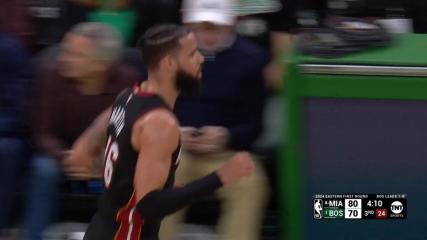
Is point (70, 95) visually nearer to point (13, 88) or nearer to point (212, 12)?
point (13, 88)

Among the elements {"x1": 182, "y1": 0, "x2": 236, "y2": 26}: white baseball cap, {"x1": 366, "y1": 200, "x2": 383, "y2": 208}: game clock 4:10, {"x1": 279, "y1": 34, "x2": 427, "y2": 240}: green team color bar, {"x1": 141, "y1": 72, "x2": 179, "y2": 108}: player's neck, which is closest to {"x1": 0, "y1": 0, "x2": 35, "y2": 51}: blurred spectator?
{"x1": 182, "y1": 0, "x2": 236, "y2": 26}: white baseball cap

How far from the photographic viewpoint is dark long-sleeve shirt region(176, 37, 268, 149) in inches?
285

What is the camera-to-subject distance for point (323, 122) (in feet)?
21.0

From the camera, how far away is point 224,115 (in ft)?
23.8

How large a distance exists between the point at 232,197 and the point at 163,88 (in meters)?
1.85

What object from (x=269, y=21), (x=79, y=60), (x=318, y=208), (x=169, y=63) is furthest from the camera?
(x=269, y=21)

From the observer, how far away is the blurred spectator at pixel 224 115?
7.19 metres

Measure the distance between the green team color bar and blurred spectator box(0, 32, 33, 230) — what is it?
1.84 metres

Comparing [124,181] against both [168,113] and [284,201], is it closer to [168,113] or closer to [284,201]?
[168,113]

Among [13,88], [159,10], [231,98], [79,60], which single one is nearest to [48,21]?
[159,10]

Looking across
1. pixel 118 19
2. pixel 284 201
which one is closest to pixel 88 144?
pixel 284 201

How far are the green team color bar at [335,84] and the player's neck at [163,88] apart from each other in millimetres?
1059

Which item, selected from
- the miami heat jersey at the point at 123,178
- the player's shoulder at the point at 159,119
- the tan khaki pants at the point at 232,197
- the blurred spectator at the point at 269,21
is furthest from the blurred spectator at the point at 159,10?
the player's shoulder at the point at 159,119

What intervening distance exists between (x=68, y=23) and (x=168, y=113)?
9.68ft
